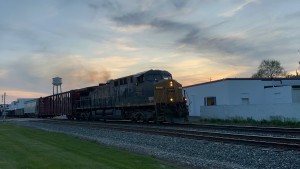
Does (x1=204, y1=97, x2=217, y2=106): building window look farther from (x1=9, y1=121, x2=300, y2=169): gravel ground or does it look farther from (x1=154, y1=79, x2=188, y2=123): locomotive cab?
(x1=9, y1=121, x2=300, y2=169): gravel ground

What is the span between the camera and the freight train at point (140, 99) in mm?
30281

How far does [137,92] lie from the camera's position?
106ft

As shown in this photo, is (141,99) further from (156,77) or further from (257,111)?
(257,111)

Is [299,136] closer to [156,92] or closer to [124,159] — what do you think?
[124,159]

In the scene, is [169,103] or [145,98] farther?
[145,98]

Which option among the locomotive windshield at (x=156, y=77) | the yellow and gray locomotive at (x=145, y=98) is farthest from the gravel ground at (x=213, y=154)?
the locomotive windshield at (x=156, y=77)

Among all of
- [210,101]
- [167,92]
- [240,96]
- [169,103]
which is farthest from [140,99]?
[210,101]

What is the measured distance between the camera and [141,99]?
104 ft

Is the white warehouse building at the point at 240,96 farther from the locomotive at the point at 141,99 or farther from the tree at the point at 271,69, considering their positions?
the tree at the point at 271,69

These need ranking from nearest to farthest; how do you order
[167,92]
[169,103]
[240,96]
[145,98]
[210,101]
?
[169,103] < [167,92] < [145,98] < [240,96] < [210,101]

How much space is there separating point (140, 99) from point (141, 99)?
150 millimetres

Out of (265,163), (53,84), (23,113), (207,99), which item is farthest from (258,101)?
(53,84)

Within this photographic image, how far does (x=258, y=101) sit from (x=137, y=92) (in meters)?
21.5

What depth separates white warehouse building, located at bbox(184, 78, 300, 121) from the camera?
39.5 metres
